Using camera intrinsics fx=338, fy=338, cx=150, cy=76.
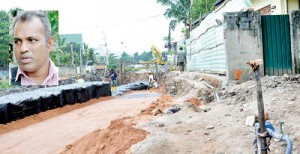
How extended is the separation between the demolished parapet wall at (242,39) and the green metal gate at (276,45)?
20cm

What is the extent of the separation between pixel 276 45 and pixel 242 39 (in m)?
0.92

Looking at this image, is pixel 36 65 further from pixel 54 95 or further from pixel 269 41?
pixel 269 41

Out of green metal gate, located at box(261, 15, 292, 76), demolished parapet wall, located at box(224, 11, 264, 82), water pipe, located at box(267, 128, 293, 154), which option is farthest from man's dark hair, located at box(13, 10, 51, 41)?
water pipe, located at box(267, 128, 293, 154)

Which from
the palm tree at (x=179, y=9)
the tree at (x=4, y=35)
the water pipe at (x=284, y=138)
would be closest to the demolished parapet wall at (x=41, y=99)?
the water pipe at (x=284, y=138)

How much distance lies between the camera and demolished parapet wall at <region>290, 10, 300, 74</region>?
28.4 ft

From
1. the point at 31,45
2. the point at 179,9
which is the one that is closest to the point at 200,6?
the point at 179,9

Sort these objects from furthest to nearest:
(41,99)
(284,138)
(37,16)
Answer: (41,99)
(37,16)
(284,138)

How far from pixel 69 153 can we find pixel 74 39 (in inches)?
2333

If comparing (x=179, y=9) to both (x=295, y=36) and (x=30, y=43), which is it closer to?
(x=30, y=43)

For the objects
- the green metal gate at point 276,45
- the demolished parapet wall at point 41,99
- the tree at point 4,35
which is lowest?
the demolished parapet wall at point 41,99

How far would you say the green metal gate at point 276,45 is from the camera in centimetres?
895

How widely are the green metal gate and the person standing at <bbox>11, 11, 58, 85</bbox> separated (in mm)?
7470

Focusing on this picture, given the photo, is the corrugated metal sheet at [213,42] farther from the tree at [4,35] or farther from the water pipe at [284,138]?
the tree at [4,35]

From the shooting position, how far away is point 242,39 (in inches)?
354
